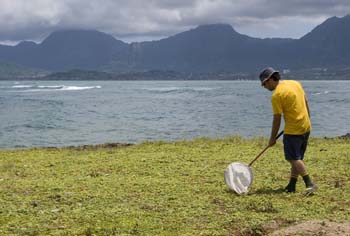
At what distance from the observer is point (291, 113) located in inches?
395

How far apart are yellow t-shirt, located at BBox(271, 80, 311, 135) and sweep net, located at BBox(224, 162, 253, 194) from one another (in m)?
1.12

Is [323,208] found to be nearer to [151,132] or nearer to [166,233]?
[166,233]

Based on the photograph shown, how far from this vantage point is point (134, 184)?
38.0 feet

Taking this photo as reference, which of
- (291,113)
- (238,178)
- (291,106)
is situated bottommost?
(238,178)

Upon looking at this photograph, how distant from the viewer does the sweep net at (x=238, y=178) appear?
34.5 ft

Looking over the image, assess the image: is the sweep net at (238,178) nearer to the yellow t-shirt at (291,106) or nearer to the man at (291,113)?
the man at (291,113)

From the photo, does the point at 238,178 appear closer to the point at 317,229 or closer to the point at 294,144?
the point at 294,144

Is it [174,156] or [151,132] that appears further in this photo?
[151,132]

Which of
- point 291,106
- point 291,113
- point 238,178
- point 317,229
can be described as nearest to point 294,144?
point 291,113

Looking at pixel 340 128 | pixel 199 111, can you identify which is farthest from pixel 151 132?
pixel 199 111

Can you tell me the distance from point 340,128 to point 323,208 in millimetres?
33434

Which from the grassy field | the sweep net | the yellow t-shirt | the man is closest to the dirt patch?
the grassy field

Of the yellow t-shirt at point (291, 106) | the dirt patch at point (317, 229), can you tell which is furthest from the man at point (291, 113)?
the dirt patch at point (317, 229)

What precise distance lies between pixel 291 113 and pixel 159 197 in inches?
108
